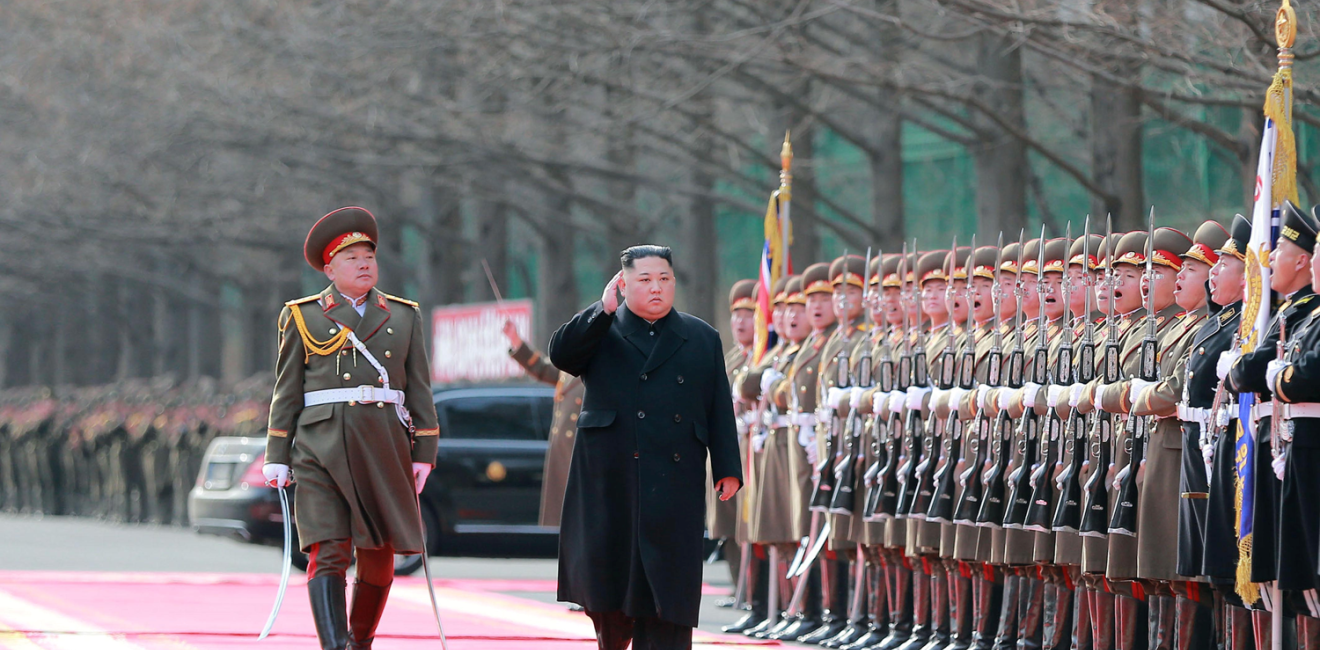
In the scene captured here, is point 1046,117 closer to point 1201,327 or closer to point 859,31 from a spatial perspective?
point 859,31

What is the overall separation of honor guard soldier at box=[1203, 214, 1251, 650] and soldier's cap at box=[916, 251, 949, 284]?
2.19m

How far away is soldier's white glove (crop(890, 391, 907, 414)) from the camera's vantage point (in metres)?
10.2

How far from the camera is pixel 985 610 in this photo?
31.7ft

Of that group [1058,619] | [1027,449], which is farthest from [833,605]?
[1027,449]

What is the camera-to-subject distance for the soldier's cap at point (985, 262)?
33.1 feet

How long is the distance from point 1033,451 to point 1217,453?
1349mm

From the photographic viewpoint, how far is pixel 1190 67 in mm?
13016

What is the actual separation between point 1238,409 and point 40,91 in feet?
88.4

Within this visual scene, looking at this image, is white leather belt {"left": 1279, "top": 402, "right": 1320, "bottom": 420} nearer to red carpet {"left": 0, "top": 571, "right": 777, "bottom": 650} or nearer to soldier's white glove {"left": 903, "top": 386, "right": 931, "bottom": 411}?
soldier's white glove {"left": 903, "top": 386, "right": 931, "bottom": 411}

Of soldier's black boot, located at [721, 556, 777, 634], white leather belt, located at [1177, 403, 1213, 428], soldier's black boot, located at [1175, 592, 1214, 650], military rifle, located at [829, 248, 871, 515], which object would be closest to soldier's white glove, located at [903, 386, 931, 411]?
military rifle, located at [829, 248, 871, 515]

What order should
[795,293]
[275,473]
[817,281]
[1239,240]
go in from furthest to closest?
[795,293] < [817,281] < [275,473] < [1239,240]

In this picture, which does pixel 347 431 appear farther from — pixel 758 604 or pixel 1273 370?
pixel 758 604

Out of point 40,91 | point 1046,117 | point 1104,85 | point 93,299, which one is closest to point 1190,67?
point 1104,85

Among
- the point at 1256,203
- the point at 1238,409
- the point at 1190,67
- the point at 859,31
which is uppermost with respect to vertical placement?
the point at 859,31
